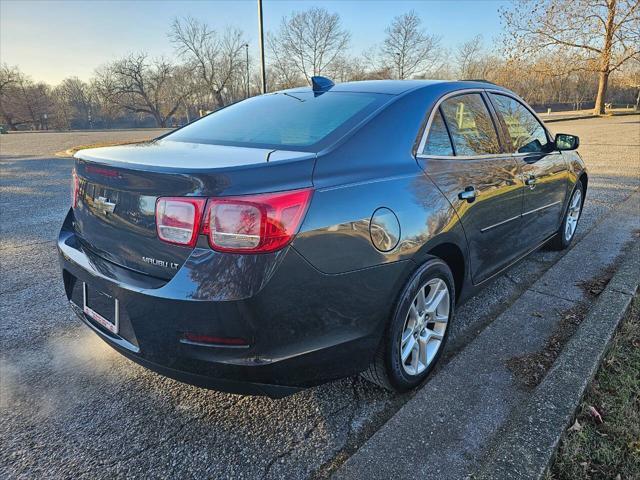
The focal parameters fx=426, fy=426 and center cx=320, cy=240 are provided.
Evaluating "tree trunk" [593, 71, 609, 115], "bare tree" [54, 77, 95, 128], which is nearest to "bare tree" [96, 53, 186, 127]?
"bare tree" [54, 77, 95, 128]

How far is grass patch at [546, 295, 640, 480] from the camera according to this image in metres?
1.75

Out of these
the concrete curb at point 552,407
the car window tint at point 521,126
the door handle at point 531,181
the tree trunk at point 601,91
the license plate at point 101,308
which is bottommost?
the concrete curb at point 552,407

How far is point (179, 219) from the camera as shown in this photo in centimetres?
162

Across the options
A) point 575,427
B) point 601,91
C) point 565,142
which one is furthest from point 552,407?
point 601,91

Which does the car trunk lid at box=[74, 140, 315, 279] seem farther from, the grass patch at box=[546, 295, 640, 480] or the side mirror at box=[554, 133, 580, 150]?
the side mirror at box=[554, 133, 580, 150]

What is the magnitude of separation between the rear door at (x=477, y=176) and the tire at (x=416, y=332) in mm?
375

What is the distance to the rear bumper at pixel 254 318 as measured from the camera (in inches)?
62.3

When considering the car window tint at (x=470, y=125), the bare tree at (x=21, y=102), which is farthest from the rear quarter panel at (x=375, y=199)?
the bare tree at (x=21, y=102)

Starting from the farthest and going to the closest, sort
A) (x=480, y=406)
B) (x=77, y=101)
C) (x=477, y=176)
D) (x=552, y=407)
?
(x=77, y=101) < (x=477, y=176) < (x=480, y=406) < (x=552, y=407)

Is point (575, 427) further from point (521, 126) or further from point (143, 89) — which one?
point (143, 89)

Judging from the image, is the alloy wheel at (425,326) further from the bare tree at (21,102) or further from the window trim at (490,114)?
the bare tree at (21,102)

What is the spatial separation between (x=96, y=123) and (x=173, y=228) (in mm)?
73430

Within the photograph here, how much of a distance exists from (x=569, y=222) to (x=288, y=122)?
354 centimetres

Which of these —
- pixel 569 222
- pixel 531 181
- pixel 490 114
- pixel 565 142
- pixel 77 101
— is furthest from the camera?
pixel 77 101
